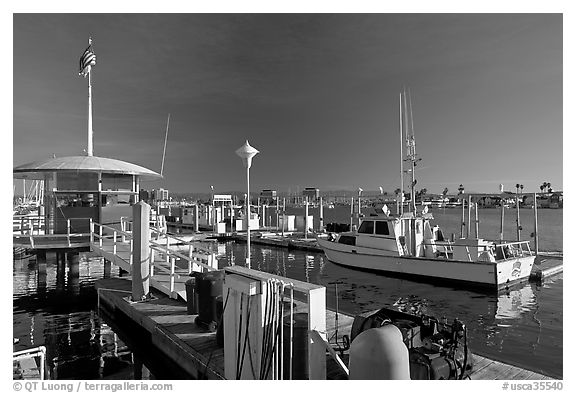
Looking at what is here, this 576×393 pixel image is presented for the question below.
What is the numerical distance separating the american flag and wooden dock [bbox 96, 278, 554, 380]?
1187 centimetres

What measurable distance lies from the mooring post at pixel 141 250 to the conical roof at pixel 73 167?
7.99m

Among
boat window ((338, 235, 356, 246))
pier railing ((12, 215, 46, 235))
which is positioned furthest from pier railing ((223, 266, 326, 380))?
boat window ((338, 235, 356, 246))

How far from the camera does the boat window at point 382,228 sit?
1797 centimetres

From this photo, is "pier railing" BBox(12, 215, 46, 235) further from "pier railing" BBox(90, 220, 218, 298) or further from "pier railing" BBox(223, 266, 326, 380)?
"pier railing" BBox(223, 266, 326, 380)

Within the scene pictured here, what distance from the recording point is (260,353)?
15.2ft

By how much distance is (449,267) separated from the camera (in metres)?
15.5

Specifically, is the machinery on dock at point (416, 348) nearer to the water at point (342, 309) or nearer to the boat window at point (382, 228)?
the water at point (342, 309)

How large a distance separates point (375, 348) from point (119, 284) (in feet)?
31.8

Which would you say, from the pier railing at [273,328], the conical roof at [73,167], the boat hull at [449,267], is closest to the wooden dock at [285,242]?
the boat hull at [449,267]

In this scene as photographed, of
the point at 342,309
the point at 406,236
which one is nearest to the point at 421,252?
the point at 406,236
